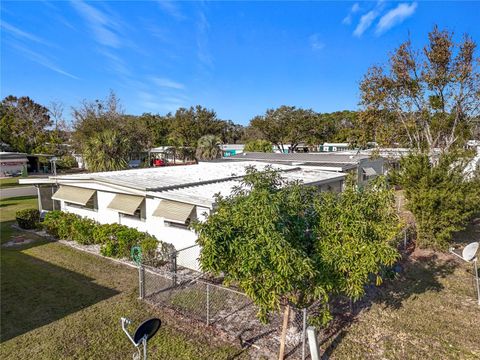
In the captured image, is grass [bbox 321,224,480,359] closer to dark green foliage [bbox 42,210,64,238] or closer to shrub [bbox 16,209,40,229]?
dark green foliage [bbox 42,210,64,238]

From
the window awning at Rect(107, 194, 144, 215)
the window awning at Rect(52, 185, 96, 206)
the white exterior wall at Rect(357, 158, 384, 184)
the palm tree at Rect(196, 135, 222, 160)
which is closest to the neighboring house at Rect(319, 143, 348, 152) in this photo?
the palm tree at Rect(196, 135, 222, 160)

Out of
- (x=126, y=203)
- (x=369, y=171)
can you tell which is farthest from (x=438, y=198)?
(x=126, y=203)

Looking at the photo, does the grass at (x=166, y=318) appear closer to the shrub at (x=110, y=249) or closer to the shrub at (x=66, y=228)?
the shrub at (x=110, y=249)

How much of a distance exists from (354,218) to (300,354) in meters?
3.12

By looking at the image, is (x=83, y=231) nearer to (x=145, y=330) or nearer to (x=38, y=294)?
(x=38, y=294)

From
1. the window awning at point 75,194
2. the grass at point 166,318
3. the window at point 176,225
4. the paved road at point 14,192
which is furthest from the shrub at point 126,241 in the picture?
the paved road at point 14,192

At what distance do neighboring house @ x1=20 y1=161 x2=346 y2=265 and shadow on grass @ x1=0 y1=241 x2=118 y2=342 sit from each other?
304cm

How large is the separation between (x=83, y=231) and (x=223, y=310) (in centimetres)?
798

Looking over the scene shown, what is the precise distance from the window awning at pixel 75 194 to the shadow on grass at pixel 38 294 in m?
3.24

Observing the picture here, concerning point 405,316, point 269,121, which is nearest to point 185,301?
point 405,316

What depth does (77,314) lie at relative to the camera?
822 centimetres

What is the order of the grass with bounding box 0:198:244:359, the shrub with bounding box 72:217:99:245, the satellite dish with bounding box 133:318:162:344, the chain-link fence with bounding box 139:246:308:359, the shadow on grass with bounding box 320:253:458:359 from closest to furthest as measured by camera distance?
the satellite dish with bounding box 133:318:162:344, the grass with bounding box 0:198:244:359, the chain-link fence with bounding box 139:246:308:359, the shadow on grass with bounding box 320:253:458:359, the shrub with bounding box 72:217:99:245

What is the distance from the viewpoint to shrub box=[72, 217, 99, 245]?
44.3 feet

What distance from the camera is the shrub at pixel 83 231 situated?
44.3ft
